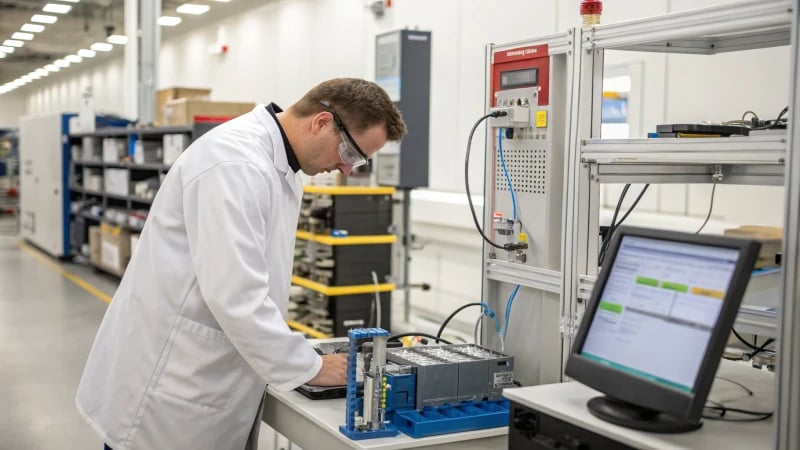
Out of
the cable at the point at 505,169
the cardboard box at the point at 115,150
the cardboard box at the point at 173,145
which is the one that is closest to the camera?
the cable at the point at 505,169

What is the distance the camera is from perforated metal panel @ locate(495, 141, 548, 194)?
2271 mm

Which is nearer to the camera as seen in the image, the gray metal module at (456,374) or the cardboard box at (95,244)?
the gray metal module at (456,374)

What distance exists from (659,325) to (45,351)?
5467 millimetres

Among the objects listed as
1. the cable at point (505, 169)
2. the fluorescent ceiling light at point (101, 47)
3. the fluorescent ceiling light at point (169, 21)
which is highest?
the fluorescent ceiling light at point (101, 47)

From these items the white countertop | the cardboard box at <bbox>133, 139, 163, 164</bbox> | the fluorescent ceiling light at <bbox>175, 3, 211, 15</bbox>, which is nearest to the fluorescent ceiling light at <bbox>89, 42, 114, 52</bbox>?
the fluorescent ceiling light at <bbox>175, 3, 211, 15</bbox>

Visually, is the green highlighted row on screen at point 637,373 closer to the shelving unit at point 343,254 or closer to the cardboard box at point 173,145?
the shelving unit at point 343,254

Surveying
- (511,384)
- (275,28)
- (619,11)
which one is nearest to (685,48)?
(511,384)

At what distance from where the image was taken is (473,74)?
7.20 m

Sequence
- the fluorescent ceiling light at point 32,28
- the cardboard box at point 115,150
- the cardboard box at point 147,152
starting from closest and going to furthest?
the cardboard box at point 147,152, the cardboard box at point 115,150, the fluorescent ceiling light at point 32,28

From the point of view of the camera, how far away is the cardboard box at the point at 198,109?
24.2ft

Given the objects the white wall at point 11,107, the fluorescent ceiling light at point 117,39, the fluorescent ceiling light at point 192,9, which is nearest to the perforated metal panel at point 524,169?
the fluorescent ceiling light at point 192,9

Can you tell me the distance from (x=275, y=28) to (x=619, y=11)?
722cm

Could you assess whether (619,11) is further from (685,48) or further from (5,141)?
(5,141)

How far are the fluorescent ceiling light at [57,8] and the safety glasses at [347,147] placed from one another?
12.9 m
